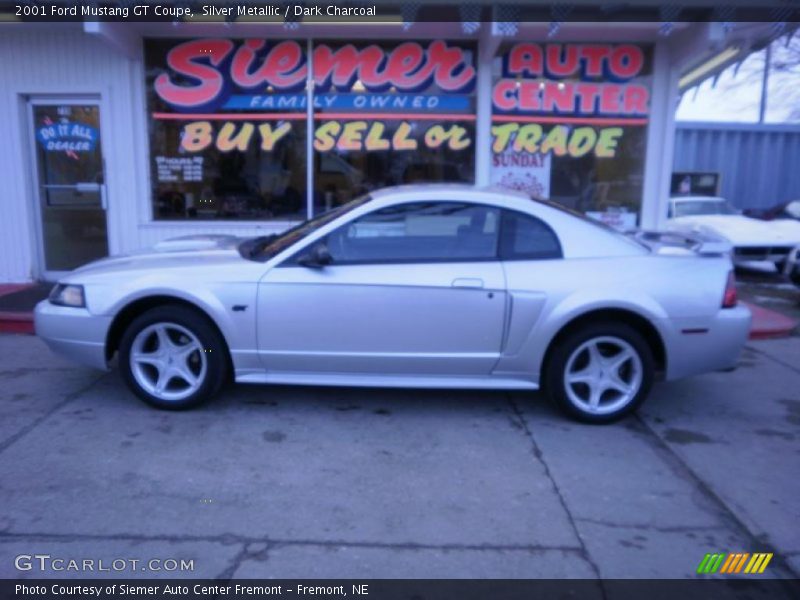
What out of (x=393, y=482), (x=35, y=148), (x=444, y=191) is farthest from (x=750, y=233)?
(x=35, y=148)

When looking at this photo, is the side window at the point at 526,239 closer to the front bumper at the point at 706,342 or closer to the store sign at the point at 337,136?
the front bumper at the point at 706,342

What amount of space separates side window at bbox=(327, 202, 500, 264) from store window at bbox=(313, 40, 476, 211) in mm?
4308

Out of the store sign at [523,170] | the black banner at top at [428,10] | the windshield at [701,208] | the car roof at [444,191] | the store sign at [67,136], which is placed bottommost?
the windshield at [701,208]

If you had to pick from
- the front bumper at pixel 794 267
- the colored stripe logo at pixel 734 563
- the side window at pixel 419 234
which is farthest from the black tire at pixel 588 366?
the front bumper at pixel 794 267

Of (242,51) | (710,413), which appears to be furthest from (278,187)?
(710,413)

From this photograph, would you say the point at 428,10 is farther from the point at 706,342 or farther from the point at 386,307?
Answer: the point at 706,342

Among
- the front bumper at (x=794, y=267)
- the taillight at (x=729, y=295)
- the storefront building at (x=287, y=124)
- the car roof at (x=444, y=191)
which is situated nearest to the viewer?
the taillight at (x=729, y=295)

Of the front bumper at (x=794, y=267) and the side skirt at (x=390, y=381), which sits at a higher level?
the front bumper at (x=794, y=267)

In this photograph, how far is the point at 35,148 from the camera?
8695 mm

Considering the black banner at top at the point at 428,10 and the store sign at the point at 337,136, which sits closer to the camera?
the black banner at top at the point at 428,10

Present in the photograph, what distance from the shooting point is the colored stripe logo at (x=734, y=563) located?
3.01 m

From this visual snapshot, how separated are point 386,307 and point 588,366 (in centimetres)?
142

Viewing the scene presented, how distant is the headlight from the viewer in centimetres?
469

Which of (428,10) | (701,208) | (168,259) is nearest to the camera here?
(168,259)
